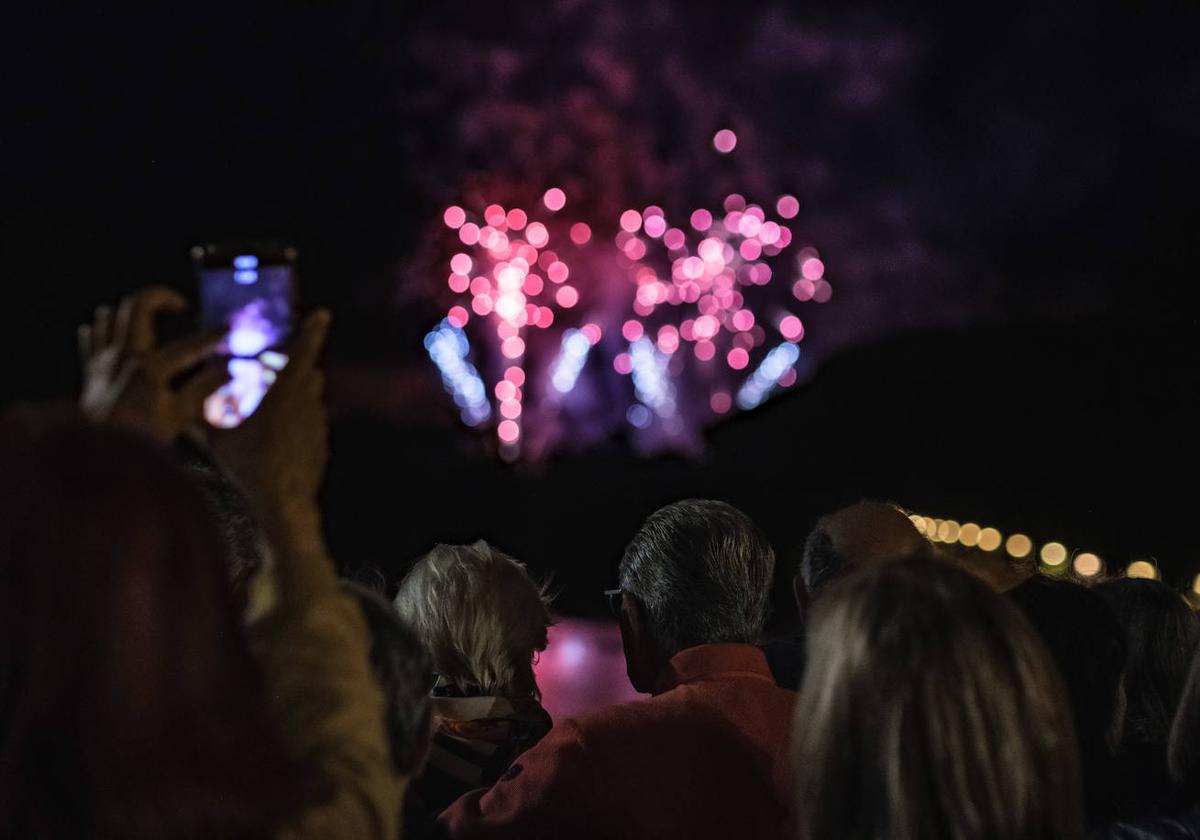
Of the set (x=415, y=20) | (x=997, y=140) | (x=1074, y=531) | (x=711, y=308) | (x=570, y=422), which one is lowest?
(x=1074, y=531)

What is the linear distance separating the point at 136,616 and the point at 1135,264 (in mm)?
29054

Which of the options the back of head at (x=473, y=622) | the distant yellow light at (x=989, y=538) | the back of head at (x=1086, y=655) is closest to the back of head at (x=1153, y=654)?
the back of head at (x=1086, y=655)

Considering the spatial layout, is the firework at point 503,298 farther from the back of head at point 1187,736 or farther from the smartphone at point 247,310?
the smartphone at point 247,310

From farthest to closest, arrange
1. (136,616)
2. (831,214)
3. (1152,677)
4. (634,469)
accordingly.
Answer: (831,214)
(634,469)
(1152,677)
(136,616)

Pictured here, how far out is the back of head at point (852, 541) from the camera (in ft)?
13.7

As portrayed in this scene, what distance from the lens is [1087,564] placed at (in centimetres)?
1950

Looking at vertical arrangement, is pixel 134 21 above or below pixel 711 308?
above

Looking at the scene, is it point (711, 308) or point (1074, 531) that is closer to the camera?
point (1074, 531)

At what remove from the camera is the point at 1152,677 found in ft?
12.9

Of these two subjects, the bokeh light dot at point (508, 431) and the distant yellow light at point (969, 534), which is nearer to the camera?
the distant yellow light at point (969, 534)

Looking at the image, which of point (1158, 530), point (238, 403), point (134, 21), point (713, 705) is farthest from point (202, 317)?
point (1158, 530)

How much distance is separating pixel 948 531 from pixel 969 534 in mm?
456

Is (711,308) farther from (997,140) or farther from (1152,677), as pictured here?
(1152,677)

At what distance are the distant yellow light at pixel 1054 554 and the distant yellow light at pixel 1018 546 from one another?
24 centimetres
